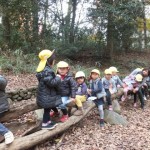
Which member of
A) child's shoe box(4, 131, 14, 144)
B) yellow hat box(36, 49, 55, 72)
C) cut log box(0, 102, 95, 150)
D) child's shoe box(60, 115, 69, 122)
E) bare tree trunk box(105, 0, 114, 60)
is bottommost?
cut log box(0, 102, 95, 150)

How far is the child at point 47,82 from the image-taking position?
6.34 meters

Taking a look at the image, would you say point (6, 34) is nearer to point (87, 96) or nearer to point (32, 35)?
point (32, 35)

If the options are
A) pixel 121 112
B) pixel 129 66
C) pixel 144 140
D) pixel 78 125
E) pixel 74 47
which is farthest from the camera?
pixel 129 66

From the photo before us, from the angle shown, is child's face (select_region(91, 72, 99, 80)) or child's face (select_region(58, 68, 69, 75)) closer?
child's face (select_region(58, 68, 69, 75))

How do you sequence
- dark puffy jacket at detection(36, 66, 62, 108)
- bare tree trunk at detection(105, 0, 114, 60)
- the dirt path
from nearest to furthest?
dark puffy jacket at detection(36, 66, 62, 108) < the dirt path < bare tree trunk at detection(105, 0, 114, 60)

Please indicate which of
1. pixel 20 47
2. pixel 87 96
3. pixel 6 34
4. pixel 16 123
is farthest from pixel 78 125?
pixel 6 34

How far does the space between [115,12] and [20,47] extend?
194 inches

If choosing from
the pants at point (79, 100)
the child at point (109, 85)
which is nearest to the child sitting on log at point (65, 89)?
the pants at point (79, 100)

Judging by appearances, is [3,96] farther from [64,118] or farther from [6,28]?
[6,28]

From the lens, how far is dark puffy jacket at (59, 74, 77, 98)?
7219 mm

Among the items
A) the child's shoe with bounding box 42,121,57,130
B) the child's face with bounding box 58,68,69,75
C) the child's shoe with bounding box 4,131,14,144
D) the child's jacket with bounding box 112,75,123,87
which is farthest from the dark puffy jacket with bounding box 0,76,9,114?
the child's jacket with bounding box 112,75,123,87

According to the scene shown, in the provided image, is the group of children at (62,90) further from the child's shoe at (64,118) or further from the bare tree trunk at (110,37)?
the bare tree trunk at (110,37)

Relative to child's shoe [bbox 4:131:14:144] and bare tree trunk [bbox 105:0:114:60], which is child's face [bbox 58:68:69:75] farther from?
bare tree trunk [bbox 105:0:114:60]

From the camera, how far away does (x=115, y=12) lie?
14.7 metres
